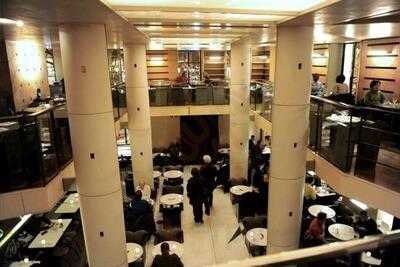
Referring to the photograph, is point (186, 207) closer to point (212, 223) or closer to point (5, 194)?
point (212, 223)

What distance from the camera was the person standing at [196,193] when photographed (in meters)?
9.12

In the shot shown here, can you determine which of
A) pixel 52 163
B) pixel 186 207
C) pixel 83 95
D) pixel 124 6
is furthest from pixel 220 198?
pixel 124 6

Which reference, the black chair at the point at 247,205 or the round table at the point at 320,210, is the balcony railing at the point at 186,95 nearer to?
the black chair at the point at 247,205

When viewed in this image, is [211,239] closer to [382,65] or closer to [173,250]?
[173,250]

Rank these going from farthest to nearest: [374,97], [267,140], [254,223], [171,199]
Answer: [267,140] < [171,199] < [254,223] < [374,97]

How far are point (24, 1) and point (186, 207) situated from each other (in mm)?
8618

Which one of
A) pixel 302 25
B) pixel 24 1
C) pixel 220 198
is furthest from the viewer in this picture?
pixel 220 198

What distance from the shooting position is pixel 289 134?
6090mm

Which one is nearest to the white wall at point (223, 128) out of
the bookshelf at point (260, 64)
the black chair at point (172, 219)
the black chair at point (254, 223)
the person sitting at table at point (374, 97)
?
the bookshelf at point (260, 64)

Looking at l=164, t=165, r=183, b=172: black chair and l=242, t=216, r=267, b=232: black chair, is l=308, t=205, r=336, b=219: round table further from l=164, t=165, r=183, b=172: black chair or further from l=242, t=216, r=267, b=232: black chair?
l=164, t=165, r=183, b=172: black chair

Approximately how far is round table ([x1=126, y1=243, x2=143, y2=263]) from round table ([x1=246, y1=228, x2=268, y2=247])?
2591 mm

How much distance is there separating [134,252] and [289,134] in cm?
430

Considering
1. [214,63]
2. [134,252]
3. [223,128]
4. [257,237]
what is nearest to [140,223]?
[134,252]

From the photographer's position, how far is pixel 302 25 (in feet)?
18.4
